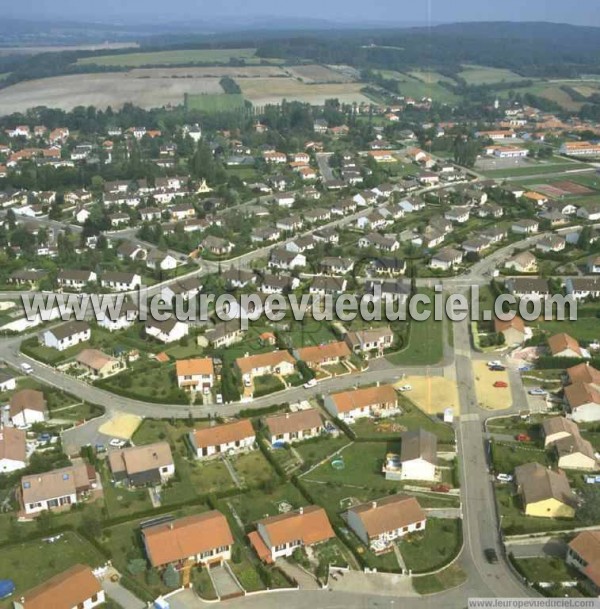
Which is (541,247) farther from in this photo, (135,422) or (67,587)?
(67,587)

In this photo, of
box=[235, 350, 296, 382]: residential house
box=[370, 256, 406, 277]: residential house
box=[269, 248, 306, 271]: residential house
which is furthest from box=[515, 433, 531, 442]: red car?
box=[269, 248, 306, 271]: residential house

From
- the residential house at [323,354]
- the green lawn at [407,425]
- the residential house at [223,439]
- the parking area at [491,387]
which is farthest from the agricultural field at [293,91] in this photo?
the residential house at [223,439]

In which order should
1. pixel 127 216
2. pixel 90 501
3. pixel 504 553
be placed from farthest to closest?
1. pixel 127 216
2. pixel 90 501
3. pixel 504 553

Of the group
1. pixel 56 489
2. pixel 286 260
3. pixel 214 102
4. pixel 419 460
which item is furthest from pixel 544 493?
pixel 214 102

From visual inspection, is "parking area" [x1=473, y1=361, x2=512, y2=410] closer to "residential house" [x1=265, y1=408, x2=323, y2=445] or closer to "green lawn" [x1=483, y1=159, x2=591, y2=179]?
"residential house" [x1=265, y1=408, x2=323, y2=445]

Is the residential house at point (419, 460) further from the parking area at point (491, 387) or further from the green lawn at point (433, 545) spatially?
the parking area at point (491, 387)

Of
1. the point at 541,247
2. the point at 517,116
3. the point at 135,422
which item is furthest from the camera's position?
the point at 517,116

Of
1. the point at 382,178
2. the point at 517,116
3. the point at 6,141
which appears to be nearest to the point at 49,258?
the point at 382,178
